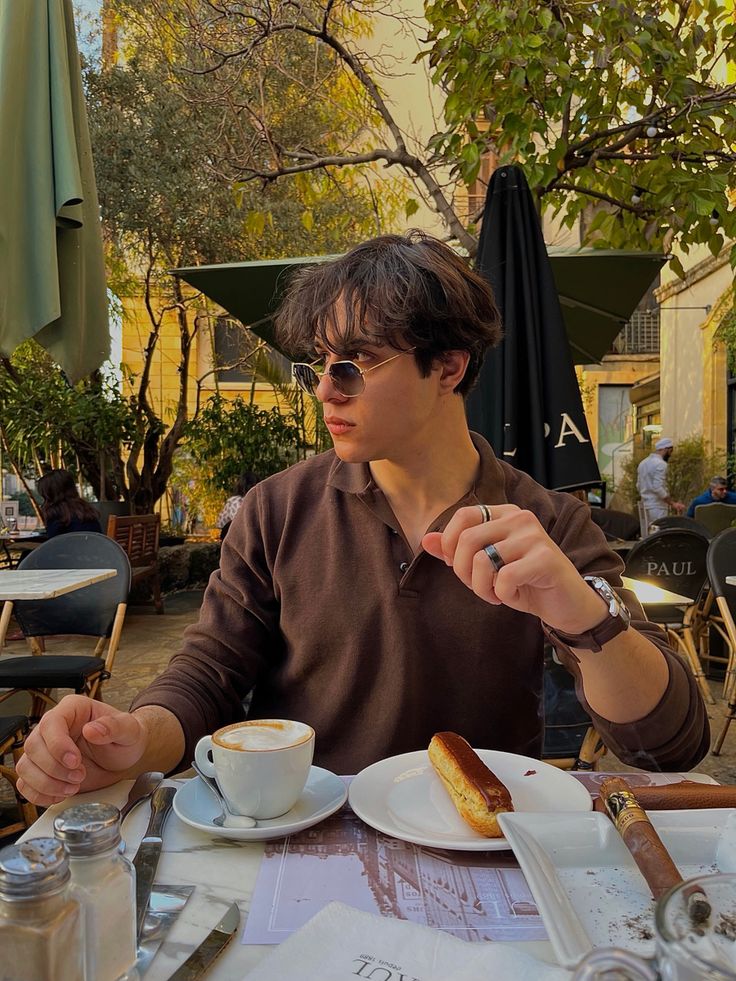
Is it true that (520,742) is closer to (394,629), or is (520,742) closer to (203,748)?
(394,629)

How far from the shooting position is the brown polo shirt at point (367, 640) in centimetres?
151

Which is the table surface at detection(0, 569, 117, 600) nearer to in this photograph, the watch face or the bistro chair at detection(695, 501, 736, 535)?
the watch face

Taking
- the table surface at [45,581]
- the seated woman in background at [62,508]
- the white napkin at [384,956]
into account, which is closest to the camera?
the white napkin at [384,956]

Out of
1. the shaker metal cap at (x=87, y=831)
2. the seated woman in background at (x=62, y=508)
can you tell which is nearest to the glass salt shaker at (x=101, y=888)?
the shaker metal cap at (x=87, y=831)

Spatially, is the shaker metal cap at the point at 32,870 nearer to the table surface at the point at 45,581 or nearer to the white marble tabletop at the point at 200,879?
the white marble tabletop at the point at 200,879

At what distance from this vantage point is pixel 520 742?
5.19ft

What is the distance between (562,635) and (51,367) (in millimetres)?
10899

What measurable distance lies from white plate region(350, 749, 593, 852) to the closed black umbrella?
A: 185cm

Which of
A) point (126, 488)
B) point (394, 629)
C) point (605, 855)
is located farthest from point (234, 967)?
point (126, 488)

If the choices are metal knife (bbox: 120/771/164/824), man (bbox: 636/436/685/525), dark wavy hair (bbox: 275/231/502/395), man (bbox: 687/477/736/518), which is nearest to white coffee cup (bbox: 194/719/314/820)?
metal knife (bbox: 120/771/164/824)

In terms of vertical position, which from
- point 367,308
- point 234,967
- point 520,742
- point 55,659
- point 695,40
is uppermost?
point 695,40

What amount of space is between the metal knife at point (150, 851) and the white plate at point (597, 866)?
1.33 ft

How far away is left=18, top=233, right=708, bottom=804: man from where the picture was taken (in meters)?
1.50

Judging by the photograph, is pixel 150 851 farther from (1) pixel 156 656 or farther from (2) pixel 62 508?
(2) pixel 62 508
